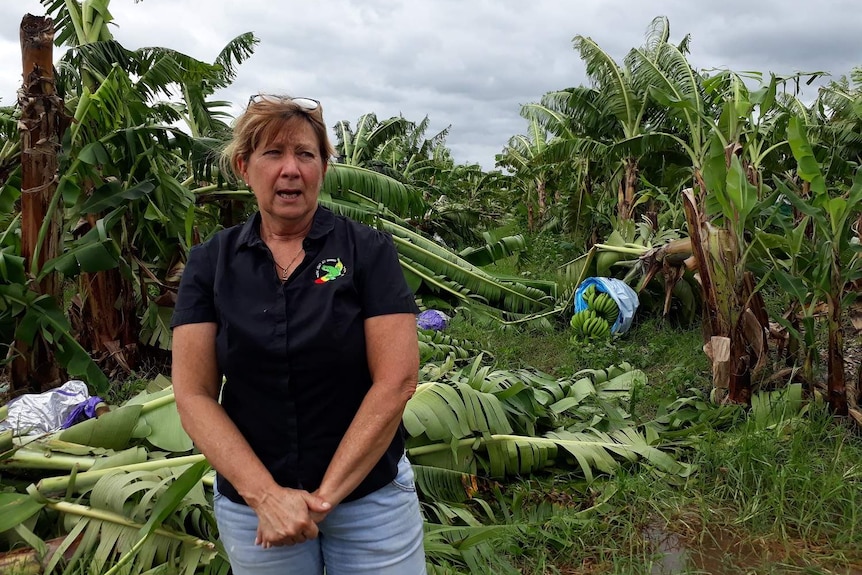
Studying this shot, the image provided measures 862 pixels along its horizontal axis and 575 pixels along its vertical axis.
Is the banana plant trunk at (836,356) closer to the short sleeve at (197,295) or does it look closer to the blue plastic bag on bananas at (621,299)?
the blue plastic bag on bananas at (621,299)

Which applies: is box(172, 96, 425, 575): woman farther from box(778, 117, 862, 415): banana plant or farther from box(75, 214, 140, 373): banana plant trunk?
box(75, 214, 140, 373): banana plant trunk

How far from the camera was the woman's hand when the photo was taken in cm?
146

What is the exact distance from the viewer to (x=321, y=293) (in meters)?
1.53

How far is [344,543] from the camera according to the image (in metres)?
1.61

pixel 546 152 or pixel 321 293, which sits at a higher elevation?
pixel 546 152

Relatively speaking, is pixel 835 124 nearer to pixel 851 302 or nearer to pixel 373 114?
pixel 851 302

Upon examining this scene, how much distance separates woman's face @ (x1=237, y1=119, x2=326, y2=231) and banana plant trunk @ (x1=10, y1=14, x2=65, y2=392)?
323 cm

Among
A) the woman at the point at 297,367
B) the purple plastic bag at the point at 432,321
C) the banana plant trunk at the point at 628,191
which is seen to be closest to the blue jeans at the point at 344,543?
the woman at the point at 297,367

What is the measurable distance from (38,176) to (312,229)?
134 inches

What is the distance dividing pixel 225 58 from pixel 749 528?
852 centimetres

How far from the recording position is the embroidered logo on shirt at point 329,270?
5.08 feet

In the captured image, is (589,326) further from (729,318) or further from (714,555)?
(714,555)

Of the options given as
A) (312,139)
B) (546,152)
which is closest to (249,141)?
(312,139)

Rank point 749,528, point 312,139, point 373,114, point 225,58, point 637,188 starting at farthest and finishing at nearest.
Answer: point 373,114
point 637,188
point 225,58
point 749,528
point 312,139
